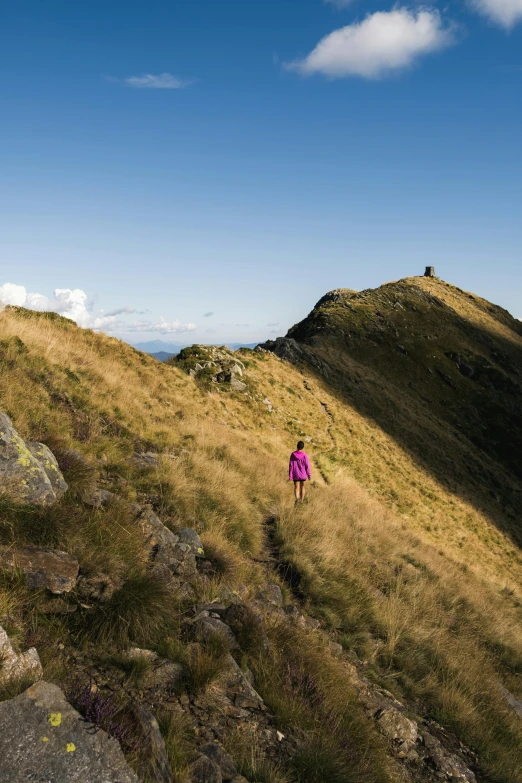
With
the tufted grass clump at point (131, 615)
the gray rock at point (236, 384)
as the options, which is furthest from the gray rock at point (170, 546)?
the gray rock at point (236, 384)

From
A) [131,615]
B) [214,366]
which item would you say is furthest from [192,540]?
[214,366]

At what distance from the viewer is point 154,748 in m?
3.29

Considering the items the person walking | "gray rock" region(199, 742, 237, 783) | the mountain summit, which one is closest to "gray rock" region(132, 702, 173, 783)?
"gray rock" region(199, 742, 237, 783)

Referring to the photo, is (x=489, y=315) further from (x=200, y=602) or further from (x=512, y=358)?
(x=200, y=602)

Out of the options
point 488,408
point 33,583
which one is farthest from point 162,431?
point 488,408

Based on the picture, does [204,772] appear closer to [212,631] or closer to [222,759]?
[222,759]

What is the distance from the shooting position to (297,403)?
115 ft

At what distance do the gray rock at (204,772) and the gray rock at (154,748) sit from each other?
9.6 inches

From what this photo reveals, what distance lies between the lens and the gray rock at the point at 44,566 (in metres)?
4.62

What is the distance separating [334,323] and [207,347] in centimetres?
2818

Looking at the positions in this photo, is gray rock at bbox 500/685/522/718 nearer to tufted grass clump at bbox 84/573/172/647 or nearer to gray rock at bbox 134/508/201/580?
gray rock at bbox 134/508/201/580

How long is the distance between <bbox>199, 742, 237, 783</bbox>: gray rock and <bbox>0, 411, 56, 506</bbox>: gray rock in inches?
137

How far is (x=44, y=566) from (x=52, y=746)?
2.14 metres

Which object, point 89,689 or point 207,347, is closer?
point 89,689
